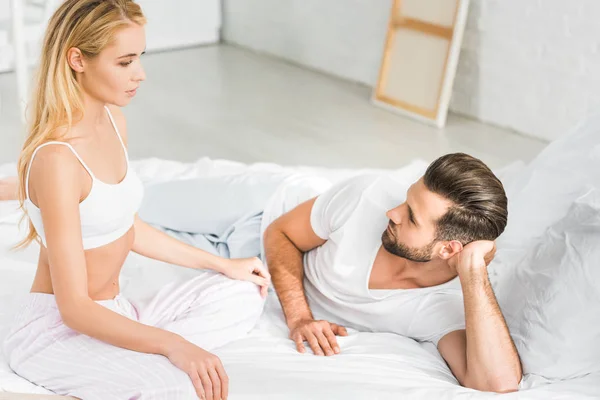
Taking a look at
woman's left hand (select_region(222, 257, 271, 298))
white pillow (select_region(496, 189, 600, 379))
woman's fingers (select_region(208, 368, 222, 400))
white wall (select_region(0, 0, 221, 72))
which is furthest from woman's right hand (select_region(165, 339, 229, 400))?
white wall (select_region(0, 0, 221, 72))

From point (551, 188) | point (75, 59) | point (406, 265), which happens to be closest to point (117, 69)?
point (75, 59)

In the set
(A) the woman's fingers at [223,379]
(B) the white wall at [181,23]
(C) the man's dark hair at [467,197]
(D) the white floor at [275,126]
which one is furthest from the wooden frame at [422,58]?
(A) the woman's fingers at [223,379]

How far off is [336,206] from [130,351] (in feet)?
2.04

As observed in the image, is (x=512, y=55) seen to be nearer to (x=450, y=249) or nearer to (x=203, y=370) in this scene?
(x=450, y=249)

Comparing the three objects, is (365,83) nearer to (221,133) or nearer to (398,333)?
(221,133)

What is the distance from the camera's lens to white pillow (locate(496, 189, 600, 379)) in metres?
1.77

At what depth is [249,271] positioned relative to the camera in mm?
1971

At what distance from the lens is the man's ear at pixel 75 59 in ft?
5.09

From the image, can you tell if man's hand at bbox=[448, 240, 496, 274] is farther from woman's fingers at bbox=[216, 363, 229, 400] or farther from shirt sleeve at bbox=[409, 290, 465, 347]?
woman's fingers at bbox=[216, 363, 229, 400]

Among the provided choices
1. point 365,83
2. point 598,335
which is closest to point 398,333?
point 598,335

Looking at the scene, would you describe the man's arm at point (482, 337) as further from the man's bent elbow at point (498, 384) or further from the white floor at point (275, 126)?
the white floor at point (275, 126)

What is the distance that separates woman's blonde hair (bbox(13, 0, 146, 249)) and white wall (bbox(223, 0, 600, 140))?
9.17 feet

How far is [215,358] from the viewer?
1.58 m

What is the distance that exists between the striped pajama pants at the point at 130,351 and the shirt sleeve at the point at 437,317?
363 millimetres
